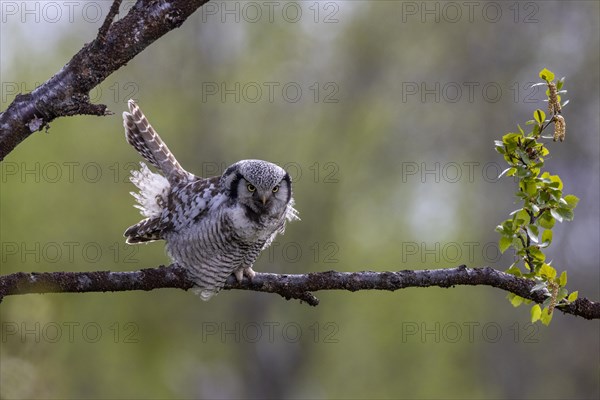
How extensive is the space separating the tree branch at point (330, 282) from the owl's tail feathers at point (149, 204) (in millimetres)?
1746

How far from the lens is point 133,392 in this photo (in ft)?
53.9

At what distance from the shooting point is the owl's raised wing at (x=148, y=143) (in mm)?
6434

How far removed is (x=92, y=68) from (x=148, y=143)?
3.08 m

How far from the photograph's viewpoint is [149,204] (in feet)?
20.7

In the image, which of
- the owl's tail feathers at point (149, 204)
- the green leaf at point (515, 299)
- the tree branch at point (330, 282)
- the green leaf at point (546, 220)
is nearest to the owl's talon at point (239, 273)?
the owl's tail feathers at point (149, 204)

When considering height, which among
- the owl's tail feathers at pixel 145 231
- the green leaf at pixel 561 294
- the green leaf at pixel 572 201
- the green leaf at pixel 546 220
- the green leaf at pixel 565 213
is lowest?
the green leaf at pixel 561 294

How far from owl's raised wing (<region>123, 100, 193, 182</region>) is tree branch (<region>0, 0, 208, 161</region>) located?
2.93 m

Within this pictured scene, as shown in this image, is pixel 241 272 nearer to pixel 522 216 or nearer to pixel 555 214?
pixel 522 216

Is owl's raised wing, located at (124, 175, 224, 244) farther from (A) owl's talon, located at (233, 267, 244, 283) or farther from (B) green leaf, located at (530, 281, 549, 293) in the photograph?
(B) green leaf, located at (530, 281, 549, 293)

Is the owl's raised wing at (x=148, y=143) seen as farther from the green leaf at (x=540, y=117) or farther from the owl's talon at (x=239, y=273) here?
the green leaf at (x=540, y=117)

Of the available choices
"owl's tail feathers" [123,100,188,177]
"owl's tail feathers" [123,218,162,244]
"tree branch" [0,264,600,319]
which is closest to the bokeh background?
"owl's tail feathers" [123,100,188,177]

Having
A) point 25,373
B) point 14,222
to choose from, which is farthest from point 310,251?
point 25,373

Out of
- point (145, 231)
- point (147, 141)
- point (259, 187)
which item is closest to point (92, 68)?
point (259, 187)

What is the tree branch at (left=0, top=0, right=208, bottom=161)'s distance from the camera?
3.43 meters
